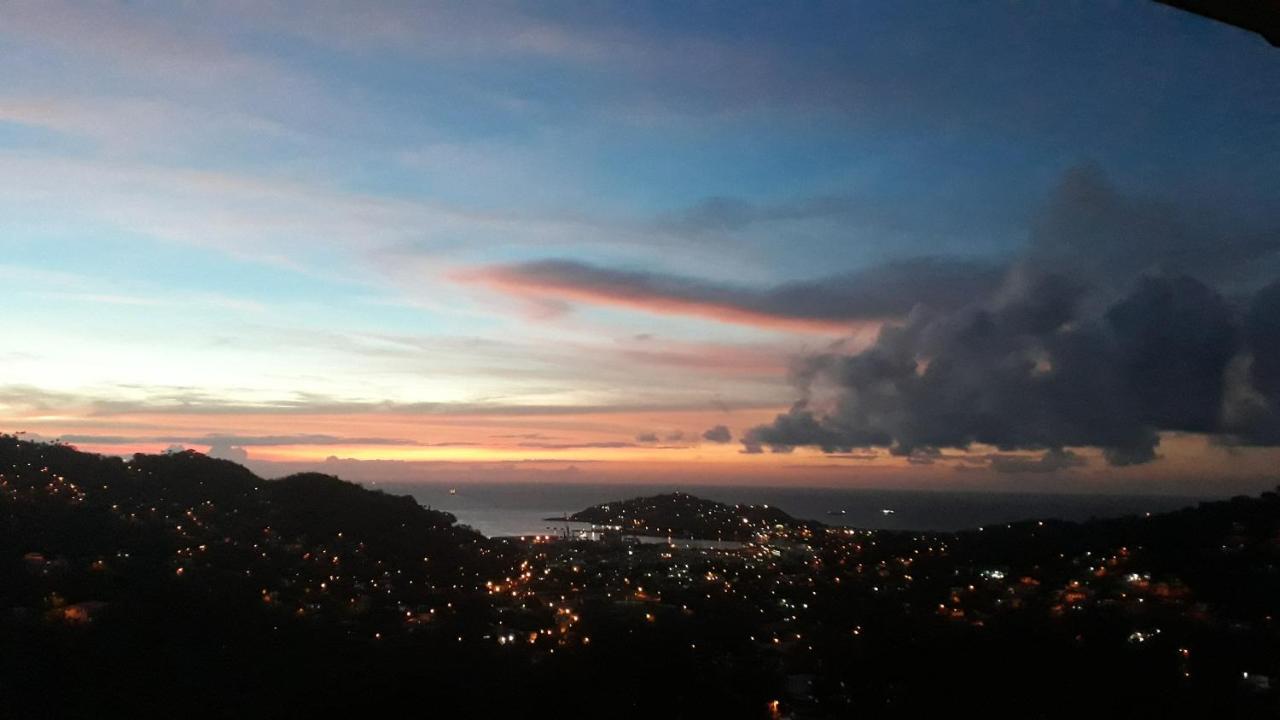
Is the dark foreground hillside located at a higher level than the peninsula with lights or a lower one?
higher

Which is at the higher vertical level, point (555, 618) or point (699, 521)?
point (555, 618)

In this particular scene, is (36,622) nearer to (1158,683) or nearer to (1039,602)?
(1158,683)

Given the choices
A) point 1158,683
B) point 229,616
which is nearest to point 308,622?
point 229,616

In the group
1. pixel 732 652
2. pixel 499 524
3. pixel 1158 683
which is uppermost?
pixel 1158 683

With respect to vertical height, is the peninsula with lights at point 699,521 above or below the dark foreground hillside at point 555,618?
below

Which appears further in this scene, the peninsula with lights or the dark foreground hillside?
the peninsula with lights
